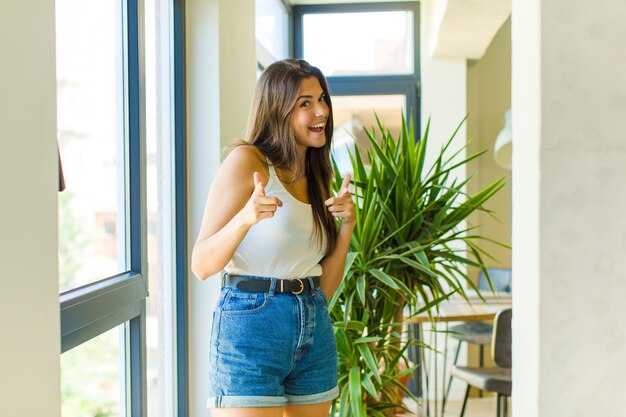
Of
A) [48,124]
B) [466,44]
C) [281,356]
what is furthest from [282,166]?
[466,44]

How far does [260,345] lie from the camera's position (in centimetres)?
171

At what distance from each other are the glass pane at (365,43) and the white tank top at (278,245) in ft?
14.0

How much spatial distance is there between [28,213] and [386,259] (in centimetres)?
169

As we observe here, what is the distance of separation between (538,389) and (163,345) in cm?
168

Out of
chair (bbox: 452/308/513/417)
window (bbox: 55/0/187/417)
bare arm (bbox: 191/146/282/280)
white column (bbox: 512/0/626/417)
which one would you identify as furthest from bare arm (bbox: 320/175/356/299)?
chair (bbox: 452/308/513/417)

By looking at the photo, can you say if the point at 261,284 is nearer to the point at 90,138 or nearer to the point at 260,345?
the point at 260,345

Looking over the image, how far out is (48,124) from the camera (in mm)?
1438

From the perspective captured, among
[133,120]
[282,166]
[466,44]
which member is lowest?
[282,166]

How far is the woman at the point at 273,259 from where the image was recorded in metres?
1.71

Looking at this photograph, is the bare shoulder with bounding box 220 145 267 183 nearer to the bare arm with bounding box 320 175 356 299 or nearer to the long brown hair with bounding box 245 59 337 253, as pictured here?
the long brown hair with bounding box 245 59 337 253

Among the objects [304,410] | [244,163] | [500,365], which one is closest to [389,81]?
[500,365]

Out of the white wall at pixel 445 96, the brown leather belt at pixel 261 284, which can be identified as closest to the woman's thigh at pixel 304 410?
the brown leather belt at pixel 261 284

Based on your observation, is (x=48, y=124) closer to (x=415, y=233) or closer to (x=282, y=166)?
(x=282, y=166)

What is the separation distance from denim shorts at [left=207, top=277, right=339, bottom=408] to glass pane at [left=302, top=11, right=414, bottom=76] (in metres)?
4.37
